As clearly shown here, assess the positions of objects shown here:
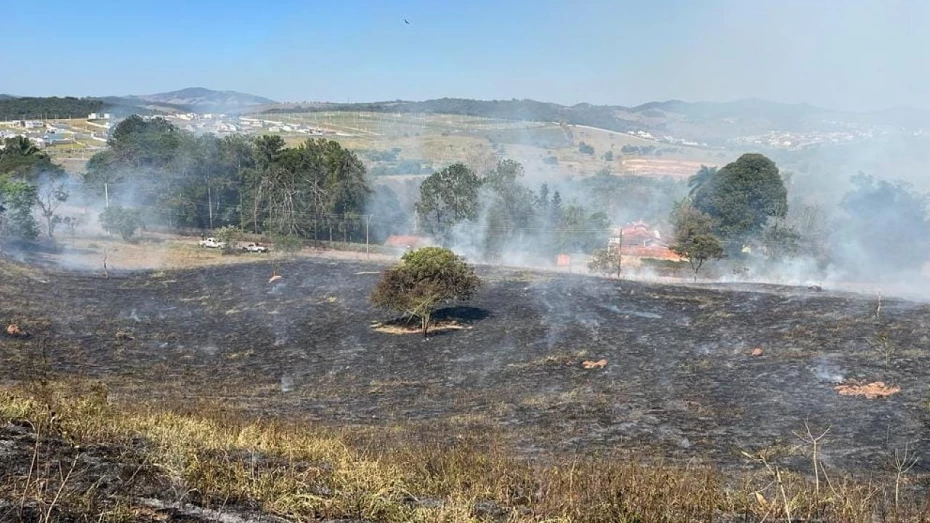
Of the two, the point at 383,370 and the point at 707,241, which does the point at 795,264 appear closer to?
the point at 707,241

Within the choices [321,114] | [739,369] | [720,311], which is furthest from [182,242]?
[321,114]

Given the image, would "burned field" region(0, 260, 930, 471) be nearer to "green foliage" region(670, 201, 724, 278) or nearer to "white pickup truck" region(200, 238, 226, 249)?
"green foliage" region(670, 201, 724, 278)

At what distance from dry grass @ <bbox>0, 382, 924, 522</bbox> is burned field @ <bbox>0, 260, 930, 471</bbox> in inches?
88.8


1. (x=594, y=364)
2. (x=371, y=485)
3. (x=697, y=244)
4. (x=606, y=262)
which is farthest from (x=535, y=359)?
(x=606, y=262)

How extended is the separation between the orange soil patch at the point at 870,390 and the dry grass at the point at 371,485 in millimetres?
6573

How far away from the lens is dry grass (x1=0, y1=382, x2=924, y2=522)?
12.8ft

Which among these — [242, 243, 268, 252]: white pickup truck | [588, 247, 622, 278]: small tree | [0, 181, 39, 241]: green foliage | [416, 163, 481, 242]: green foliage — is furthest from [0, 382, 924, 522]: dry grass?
[416, 163, 481, 242]: green foliage

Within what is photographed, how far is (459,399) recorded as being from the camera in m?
11.8

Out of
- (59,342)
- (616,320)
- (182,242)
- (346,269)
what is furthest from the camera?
(182,242)

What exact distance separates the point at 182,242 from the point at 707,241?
25838 mm

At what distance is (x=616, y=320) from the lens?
57.9 ft

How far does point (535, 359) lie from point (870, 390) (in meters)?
6.01

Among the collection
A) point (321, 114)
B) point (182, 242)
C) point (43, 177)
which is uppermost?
point (321, 114)

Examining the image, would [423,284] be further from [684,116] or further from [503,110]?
[684,116]
